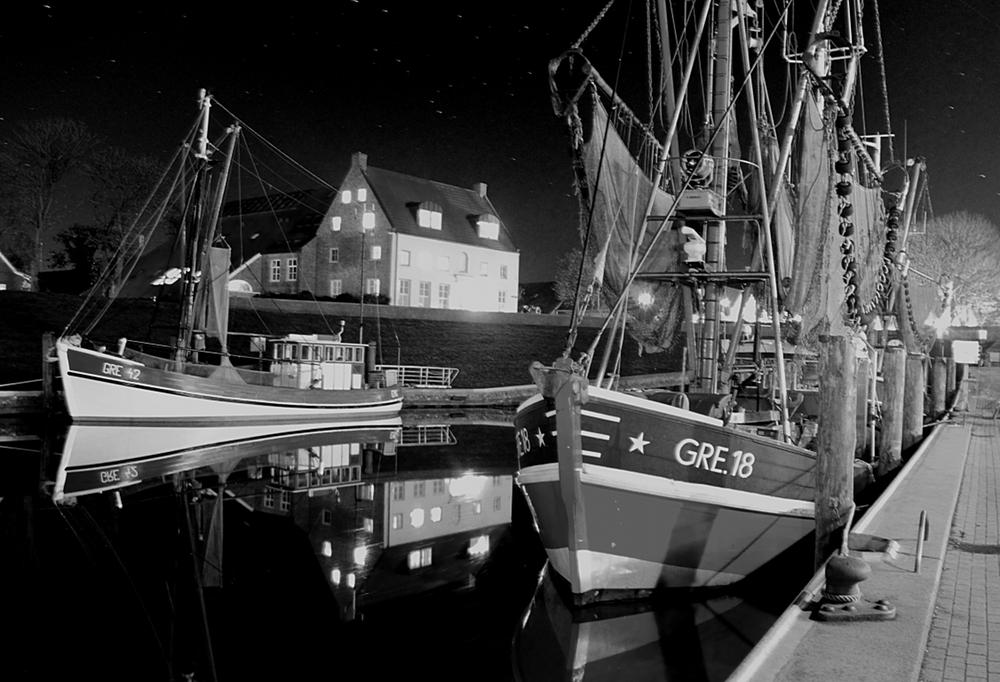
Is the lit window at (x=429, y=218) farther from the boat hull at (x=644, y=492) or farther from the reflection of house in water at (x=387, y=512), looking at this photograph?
the boat hull at (x=644, y=492)

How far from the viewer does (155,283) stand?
47.3 metres

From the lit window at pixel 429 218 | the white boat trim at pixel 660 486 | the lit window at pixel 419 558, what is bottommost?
the lit window at pixel 419 558

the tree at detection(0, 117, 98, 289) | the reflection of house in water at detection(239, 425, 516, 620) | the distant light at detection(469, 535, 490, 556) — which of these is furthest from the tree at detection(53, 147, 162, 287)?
the distant light at detection(469, 535, 490, 556)

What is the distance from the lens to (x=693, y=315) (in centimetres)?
1349

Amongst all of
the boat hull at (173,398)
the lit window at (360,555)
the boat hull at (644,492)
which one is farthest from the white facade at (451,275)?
the boat hull at (644,492)

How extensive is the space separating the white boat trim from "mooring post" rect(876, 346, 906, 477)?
7.51 meters

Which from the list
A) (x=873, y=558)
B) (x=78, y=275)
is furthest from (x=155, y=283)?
(x=873, y=558)

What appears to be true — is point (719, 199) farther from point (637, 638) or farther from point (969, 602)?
point (969, 602)

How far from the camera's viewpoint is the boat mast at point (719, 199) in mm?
12250

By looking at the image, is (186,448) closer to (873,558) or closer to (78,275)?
(873,558)

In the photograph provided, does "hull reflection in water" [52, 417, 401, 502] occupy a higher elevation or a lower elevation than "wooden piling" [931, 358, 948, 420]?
lower

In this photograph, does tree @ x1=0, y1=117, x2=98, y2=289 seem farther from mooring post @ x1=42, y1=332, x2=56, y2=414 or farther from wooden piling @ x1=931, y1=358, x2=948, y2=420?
wooden piling @ x1=931, y1=358, x2=948, y2=420

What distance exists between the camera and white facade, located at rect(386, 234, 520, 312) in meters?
48.6

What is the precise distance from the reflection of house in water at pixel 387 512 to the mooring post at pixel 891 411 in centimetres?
754
